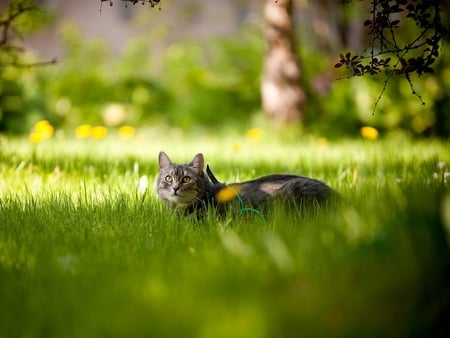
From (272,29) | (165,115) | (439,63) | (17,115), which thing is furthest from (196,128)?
(439,63)

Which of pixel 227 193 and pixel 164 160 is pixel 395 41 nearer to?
pixel 227 193

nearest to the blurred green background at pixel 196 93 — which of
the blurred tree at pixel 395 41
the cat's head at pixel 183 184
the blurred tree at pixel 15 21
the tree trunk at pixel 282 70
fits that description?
the tree trunk at pixel 282 70

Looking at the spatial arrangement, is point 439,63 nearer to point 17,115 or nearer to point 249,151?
point 249,151

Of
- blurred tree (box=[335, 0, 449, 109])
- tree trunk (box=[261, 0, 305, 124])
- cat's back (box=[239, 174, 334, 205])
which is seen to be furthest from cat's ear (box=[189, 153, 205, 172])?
tree trunk (box=[261, 0, 305, 124])

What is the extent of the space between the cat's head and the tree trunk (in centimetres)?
532

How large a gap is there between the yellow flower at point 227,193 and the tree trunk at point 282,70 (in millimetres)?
5495

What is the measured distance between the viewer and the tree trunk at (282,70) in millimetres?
9617

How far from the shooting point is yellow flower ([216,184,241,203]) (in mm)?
4293

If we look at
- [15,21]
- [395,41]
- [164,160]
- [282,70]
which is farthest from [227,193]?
[282,70]

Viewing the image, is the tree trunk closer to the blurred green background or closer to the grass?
the blurred green background

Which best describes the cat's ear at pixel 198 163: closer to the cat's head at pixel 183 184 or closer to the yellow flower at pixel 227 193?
the cat's head at pixel 183 184

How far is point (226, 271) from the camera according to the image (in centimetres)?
242

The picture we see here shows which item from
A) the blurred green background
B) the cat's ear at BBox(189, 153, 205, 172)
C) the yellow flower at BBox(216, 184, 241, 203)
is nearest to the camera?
the yellow flower at BBox(216, 184, 241, 203)

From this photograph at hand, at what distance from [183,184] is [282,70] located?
5.62m
